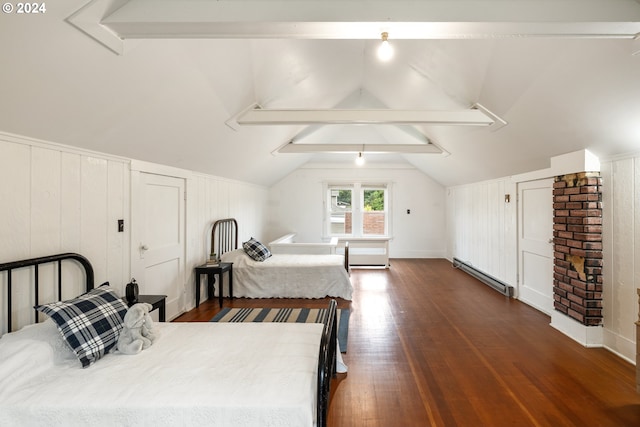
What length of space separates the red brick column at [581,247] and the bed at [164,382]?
2.69 m

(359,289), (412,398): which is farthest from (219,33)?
(359,289)

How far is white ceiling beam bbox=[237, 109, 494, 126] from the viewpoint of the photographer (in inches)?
125

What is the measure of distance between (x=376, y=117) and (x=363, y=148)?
6.56 feet

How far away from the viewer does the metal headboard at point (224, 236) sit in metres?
4.40

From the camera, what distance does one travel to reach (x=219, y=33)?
167 cm

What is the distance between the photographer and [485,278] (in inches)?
200

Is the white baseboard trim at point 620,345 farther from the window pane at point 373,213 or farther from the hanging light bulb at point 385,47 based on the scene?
the window pane at point 373,213

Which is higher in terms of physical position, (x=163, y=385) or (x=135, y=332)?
(x=135, y=332)

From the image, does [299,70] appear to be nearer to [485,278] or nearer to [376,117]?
[376,117]

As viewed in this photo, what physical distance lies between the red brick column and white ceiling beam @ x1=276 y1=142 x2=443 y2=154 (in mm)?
2387

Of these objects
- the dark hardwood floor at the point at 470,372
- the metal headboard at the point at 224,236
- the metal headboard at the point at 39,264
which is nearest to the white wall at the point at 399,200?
the metal headboard at the point at 224,236

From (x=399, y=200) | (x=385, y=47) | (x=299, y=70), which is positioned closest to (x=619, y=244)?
(x=385, y=47)

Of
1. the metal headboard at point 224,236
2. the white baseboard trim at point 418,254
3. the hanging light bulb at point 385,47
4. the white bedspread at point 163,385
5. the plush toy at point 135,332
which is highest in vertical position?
the hanging light bulb at point 385,47

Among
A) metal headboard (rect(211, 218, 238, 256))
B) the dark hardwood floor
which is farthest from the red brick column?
metal headboard (rect(211, 218, 238, 256))
